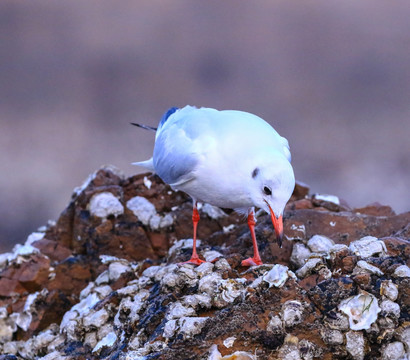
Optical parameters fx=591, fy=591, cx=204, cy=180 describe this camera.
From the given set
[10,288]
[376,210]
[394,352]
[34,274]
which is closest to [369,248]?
[394,352]

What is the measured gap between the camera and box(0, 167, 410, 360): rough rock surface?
11.5 feet

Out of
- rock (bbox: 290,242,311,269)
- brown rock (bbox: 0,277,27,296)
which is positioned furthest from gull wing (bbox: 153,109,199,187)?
brown rock (bbox: 0,277,27,296)

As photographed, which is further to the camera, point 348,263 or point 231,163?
point 231,163

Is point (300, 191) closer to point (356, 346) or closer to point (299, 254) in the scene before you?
point (299, 254)

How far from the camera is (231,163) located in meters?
4.57

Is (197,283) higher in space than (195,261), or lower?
higher

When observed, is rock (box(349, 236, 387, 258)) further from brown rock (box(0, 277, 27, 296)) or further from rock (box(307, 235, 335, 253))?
brown rock (box(0, 277, 27, 296))

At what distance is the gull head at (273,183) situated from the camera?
167 inches

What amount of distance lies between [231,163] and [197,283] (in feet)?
3.44

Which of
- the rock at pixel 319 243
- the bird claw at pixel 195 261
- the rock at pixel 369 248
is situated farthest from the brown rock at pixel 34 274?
the rock at pixel 369 248

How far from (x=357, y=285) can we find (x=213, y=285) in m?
0.91

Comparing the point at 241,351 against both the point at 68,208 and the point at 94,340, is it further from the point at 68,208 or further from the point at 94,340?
the point at 68,208

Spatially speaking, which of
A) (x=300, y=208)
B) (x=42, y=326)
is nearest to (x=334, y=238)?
(x=300, y=208)

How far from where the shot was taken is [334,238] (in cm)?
506
